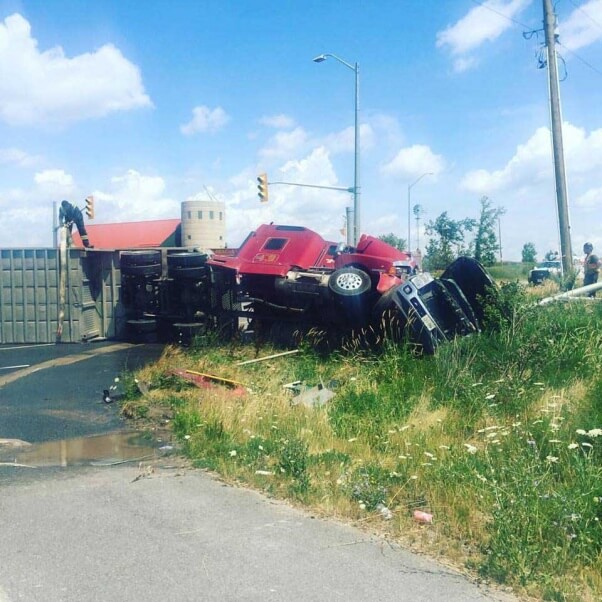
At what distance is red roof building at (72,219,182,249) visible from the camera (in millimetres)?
44131

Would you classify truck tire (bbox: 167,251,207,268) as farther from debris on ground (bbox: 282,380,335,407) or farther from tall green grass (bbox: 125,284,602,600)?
debris on ground (bbox: 282,380,335,407)

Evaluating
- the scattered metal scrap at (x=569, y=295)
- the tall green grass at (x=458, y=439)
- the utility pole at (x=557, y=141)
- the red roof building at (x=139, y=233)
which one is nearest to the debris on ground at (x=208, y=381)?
the tall green grass at (x=458, y=439)

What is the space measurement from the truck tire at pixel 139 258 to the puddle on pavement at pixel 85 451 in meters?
8.48

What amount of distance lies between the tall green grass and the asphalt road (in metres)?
0.35

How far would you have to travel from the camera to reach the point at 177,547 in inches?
184

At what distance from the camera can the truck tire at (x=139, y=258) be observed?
53.7 ft

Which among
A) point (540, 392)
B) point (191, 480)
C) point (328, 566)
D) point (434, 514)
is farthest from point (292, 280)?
point (328, 566)

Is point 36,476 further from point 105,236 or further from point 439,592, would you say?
point 105,236

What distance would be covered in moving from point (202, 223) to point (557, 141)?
115ft

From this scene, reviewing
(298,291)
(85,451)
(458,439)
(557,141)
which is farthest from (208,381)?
(557,141)

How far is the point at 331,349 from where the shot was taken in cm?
1194

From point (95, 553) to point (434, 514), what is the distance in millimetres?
2388

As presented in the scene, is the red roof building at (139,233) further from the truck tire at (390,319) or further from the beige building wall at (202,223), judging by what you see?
the truck tire at (390,319)

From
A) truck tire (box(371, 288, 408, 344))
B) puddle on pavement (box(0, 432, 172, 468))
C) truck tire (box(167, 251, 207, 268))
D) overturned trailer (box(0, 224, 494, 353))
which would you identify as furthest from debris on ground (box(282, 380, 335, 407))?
truck tire (box(167, 251, 207, 268))
